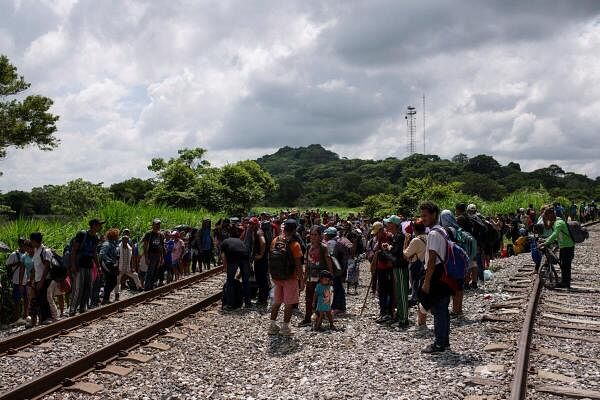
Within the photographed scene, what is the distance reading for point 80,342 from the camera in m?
7.98

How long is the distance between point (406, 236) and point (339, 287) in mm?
1952

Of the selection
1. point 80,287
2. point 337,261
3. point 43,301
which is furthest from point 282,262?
point 43,301

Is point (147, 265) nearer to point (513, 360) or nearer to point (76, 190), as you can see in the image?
point (513, 360)

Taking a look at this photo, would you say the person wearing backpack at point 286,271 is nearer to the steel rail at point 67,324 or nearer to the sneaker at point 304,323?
the sneaker at point 304,323

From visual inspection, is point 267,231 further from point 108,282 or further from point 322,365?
point 322,365

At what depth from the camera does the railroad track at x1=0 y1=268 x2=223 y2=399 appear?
602 centimetres

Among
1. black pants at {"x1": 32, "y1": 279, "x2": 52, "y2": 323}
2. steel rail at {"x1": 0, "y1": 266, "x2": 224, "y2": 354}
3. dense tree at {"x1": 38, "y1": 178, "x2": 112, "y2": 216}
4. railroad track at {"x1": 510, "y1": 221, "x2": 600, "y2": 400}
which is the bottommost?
railroad track at {"x1": 510, "y1": 221, "x2": 600, "y2": 400}

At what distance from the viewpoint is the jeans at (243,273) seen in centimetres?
1048

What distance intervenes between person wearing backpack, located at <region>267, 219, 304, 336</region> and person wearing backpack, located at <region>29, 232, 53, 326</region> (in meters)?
4.28

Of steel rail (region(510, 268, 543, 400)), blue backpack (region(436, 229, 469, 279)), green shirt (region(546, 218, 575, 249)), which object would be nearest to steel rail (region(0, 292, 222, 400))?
blue backpack (region(436, 229, 469, 279))

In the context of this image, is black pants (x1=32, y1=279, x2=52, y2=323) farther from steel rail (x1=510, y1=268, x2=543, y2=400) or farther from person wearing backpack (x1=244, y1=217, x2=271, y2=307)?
steel rail (x1=510, y1=268, x2=543, y2=400)

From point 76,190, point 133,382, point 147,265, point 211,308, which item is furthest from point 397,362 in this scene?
point 76,190

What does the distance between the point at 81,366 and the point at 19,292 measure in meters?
4.90

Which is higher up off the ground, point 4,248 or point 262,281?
point 4,248
